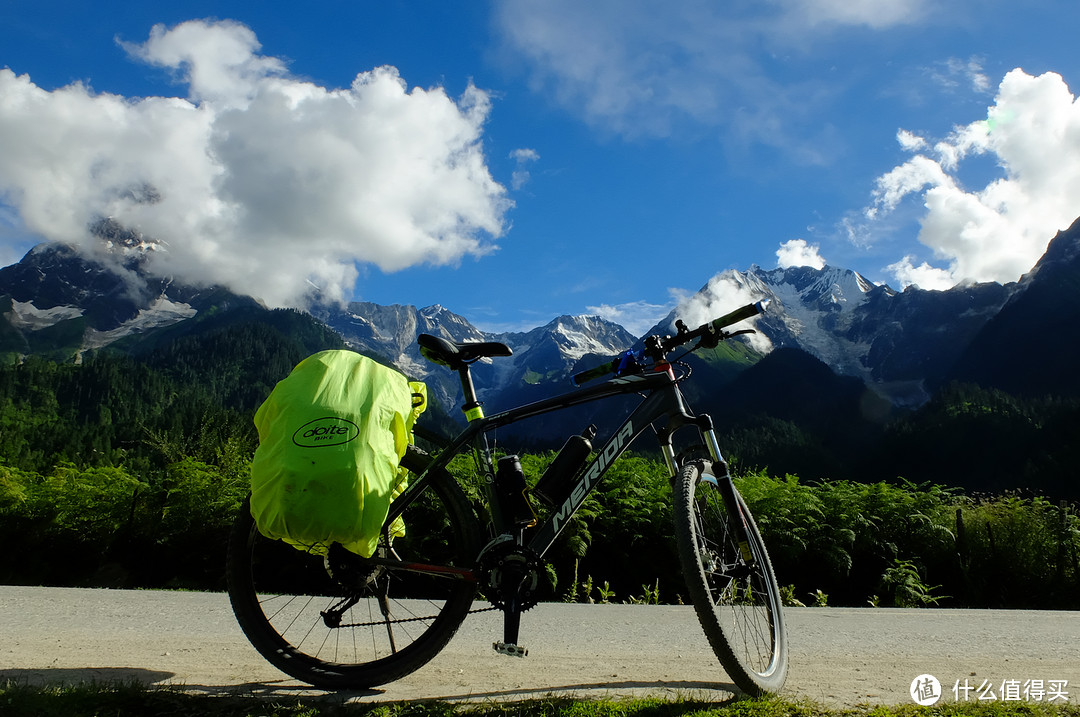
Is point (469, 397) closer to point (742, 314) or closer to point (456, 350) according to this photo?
point (456, 350)

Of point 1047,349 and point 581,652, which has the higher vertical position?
point 1047,349

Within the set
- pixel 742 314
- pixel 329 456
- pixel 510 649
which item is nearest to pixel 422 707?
pixel 510 649

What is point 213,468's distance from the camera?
9.73 m

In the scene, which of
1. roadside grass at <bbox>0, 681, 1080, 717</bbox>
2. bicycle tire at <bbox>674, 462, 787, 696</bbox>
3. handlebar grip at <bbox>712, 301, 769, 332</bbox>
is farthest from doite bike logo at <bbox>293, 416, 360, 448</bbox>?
handlebar grip at <bbox>712, 301, 769, 332</bbox>

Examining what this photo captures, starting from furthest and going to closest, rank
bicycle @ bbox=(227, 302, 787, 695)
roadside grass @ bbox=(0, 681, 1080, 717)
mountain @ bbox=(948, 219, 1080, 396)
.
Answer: mountain @ bbox=(948, 219, 1080, 396)
bicycle @ bbox=(227, 302, 787, 695)
roadside grass @ bbox=(0, 681, 1080, 717)

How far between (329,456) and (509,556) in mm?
1119

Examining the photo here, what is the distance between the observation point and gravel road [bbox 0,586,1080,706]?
145 inches

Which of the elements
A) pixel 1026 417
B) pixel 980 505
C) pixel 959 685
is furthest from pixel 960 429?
pixel 959 685

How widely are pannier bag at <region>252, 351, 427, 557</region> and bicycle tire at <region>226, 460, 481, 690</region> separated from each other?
17.0 inches

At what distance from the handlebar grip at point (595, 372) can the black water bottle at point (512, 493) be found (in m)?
0.72

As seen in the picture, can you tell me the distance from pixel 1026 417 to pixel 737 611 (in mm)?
147686

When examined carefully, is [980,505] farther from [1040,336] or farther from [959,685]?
[1040,336]

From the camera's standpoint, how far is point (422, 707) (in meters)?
3.23

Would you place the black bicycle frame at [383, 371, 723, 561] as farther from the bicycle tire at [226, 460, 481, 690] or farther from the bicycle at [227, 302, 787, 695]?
the bicycle tire at [226, 460, 481, 690]
